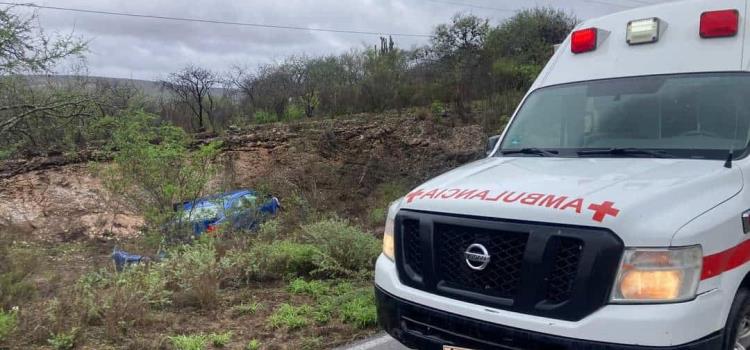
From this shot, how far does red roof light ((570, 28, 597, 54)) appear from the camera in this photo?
4.75 meters

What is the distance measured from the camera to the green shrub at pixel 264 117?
27.3m

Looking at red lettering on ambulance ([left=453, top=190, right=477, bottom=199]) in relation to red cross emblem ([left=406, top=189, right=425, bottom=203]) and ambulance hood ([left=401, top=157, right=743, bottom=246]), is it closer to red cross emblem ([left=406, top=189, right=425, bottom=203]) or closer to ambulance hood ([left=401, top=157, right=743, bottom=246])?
ambulance hood ([left=401, top=157, right=743, bottom=246])

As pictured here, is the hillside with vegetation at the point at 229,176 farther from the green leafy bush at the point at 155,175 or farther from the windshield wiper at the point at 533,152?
the windshield wiper at the point at 533,152

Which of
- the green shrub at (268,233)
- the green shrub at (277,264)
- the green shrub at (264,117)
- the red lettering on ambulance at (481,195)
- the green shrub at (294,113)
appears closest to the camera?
the red lettering on ambulance at (481,195)

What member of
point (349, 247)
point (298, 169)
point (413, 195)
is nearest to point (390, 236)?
point (413, 195)

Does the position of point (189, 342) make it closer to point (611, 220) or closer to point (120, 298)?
point (120, 298)

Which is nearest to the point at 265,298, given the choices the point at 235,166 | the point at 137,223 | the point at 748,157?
the point at 748,157

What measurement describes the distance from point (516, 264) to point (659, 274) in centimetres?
64

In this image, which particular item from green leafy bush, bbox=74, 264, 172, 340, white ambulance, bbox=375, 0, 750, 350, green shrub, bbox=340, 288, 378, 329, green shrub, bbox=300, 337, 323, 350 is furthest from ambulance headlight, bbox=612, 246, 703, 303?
green leafy bush, bbox=74, 264, 172, 340

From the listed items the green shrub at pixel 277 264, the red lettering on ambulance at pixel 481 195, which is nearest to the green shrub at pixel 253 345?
the green shrub at pixel 277 264

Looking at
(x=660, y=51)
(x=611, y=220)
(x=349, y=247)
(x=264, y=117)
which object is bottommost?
(x=349, y=247)

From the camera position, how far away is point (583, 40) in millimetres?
4828

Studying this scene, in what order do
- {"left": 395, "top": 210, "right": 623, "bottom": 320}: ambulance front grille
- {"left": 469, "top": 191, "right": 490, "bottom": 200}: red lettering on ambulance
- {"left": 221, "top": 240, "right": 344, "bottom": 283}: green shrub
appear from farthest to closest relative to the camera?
{"left": 221, "top": 240, "right": 344, "bottom": 283}: green shrub → {"left": 469, "top": 191, "right": 490, "bottom": 200}: red lettering on ambulance → {"left": 395, "top": 210, "right": 623, "bottom": 320}: ambulance front grille

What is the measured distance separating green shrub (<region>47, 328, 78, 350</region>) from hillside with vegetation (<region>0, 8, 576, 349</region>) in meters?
0.02
